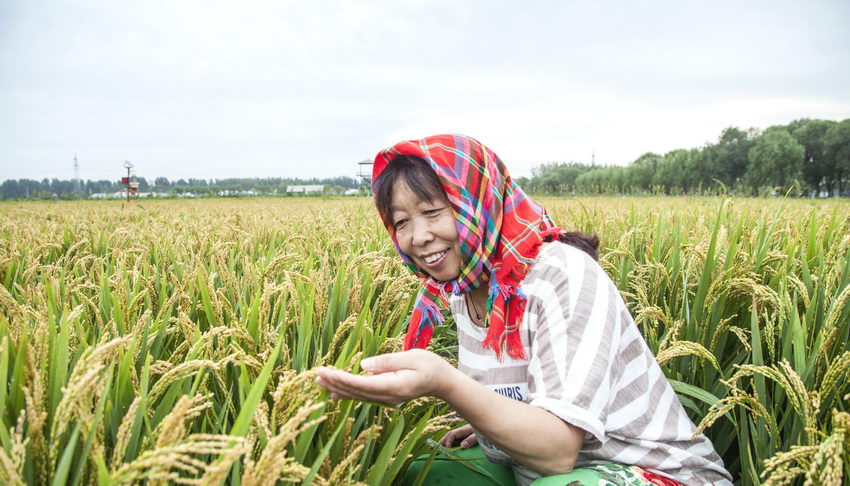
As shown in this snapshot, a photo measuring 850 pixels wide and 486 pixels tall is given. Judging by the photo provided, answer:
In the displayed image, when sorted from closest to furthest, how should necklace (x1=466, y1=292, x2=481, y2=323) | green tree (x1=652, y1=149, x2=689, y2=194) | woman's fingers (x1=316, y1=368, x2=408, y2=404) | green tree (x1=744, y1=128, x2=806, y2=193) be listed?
woman's fingers (x1=316, y1=368, x2=408, y2=404) → necklace (x1=466, y1=292, x2=481, y2=323) → green tree (x1=744, y1=128, x2=806, y2=193) → green tree (x1=652, y1=149, x2=689, y2=194)

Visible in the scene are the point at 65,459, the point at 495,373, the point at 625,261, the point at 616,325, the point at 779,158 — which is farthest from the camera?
the point at 779,158

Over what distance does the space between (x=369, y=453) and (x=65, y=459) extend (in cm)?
71

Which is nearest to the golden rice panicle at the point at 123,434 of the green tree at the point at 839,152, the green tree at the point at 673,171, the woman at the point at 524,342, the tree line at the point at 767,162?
the woman at the point at 524,342

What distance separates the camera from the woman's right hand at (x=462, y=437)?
1.97 metres

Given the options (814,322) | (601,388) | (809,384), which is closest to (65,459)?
(601,388)

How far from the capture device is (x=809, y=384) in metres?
1.58

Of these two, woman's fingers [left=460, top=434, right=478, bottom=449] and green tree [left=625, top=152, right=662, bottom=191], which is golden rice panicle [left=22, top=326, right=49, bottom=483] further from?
green tree [left=625, top=152, right=662, bottom=191]

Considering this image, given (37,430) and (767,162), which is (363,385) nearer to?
(37,430)

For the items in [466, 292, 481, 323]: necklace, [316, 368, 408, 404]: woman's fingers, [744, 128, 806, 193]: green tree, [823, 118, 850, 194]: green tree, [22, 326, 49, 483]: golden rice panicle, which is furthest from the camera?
[823, 118, 850, 194]: green tree

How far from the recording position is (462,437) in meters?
2.04

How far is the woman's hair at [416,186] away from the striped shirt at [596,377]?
0.17 meters

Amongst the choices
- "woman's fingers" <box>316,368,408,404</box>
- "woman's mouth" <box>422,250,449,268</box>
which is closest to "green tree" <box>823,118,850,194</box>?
"woman's mouth" <box>422,250,449,268</box>

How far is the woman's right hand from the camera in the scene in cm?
197

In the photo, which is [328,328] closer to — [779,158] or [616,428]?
[616,428]
